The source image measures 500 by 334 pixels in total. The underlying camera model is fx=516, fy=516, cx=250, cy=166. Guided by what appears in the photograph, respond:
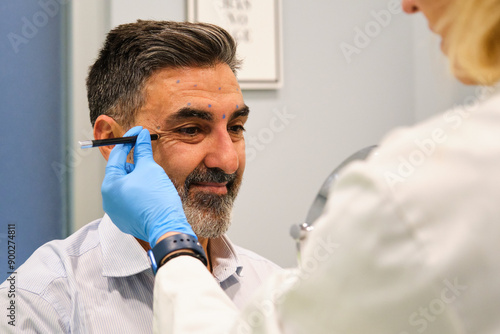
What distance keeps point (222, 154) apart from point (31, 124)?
616 mm

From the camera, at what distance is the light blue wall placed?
147 centimetres

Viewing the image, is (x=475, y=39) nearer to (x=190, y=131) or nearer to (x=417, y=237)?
(x=417, y=237)

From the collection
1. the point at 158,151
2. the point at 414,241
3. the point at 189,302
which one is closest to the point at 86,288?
the point at 158,151

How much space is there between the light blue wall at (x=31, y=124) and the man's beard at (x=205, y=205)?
1.62ft

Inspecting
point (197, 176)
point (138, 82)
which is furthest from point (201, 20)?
point (197, 176)

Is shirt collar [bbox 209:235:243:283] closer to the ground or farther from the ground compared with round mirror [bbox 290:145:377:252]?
closer to the ground

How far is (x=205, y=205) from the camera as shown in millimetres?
1307

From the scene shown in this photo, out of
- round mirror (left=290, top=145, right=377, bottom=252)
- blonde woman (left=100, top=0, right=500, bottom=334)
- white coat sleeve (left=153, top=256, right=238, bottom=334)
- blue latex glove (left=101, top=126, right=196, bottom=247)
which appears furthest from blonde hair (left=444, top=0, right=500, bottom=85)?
blue latex glove (left=101, top=126, right=196, bottom=247)

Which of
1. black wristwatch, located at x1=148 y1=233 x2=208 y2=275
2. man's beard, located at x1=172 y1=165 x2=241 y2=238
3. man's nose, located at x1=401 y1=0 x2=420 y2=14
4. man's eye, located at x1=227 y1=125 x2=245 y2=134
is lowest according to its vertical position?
man's beard, located at x1=172 y1=165 x2=241 y2=238

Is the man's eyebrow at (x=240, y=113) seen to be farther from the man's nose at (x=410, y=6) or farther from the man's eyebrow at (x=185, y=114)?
the man's nose at (x=410, y=6)

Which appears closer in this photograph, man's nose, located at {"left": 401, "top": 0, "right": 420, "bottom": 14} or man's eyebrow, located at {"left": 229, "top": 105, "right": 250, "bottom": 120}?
man's nose, located at {"left": 401, "top": 0, "right": 420, "bottom": 14}

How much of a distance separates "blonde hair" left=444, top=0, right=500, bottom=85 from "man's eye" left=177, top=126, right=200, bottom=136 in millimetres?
811

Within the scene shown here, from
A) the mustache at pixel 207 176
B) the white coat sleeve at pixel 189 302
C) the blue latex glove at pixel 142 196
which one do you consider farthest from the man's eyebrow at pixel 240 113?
the white coat sleeve at pixel 189 302

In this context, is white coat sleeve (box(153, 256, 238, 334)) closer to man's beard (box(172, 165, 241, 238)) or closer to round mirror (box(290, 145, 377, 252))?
round mirror (box(290, 145, 377, 252))
